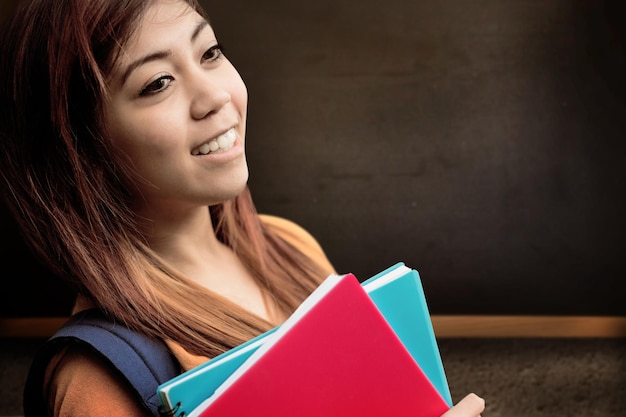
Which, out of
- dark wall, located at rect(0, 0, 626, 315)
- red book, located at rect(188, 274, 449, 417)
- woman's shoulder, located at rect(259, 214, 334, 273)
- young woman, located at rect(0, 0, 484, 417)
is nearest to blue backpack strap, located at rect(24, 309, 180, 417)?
young woman, located at rect(0, 0, 484, 417)

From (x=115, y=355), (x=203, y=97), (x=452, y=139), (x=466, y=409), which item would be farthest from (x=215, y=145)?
(x=452, y=139)

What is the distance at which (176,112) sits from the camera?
667 mm

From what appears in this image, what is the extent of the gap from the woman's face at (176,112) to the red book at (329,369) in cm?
23

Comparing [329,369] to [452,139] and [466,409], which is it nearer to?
[466,409]

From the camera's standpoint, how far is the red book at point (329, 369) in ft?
1.64

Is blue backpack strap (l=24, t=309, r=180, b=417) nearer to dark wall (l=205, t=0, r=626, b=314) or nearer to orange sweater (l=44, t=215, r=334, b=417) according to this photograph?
orange sweater (l=44, t=215, r=334, b=417)

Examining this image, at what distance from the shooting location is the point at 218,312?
728 millimetres

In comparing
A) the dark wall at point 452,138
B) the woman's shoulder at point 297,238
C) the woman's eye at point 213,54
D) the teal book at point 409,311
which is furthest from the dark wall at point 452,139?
the teal book at point 409,311

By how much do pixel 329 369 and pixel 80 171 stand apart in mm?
323

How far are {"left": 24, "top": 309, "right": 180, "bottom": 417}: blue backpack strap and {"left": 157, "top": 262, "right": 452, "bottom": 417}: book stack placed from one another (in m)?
0.07

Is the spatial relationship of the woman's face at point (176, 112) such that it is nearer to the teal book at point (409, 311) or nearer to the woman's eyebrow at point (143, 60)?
the woman's eyebrow at point (143, 60)

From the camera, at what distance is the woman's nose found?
0.68m

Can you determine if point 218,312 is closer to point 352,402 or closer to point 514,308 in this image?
point 352,402

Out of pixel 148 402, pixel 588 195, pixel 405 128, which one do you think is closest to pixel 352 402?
pixel 148 402
